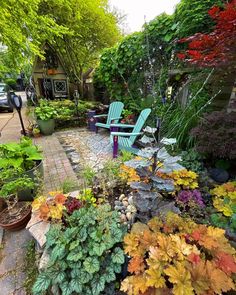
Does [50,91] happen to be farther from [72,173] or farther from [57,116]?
[72,173]

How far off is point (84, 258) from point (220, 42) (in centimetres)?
218

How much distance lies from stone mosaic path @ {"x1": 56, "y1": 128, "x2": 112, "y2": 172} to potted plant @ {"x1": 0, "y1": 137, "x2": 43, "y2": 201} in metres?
0.64

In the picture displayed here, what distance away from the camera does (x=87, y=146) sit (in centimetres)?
400

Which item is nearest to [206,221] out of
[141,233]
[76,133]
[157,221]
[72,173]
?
[157,221]

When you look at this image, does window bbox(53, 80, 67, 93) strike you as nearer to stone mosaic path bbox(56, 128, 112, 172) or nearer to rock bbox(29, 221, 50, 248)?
stone mosaic path bbox(56, 128, 112, 172)

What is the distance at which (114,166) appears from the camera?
2.21 m

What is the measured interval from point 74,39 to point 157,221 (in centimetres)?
889

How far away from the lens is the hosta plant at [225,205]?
4.80 ft

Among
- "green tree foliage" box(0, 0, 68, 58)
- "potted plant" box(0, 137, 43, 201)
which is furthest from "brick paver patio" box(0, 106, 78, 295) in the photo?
"green tree foliage" box(0, 0, 68, 58)

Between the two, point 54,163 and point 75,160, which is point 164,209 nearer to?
point 75,160

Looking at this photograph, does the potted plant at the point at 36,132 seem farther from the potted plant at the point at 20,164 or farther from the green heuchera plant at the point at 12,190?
the green heuchera plant at the point at 12,190

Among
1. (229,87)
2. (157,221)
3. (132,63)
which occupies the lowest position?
(157,221)

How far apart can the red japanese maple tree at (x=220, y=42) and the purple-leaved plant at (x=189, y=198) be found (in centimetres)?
140

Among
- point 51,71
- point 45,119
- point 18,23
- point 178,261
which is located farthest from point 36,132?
point 51,71
